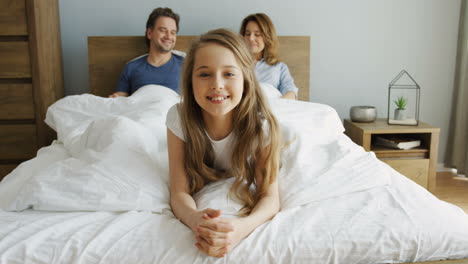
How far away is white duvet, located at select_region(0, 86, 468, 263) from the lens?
94 cm

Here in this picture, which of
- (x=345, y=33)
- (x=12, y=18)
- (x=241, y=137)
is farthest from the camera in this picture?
(x=345, y=33)

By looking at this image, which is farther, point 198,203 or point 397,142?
point 397,142

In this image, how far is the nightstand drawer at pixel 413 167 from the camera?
241 cm

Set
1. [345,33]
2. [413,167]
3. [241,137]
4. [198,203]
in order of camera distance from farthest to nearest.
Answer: [345,33], [413,167], [241,137], [198,203]

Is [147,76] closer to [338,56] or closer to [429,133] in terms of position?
[338,56]

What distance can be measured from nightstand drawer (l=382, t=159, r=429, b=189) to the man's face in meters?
1.51

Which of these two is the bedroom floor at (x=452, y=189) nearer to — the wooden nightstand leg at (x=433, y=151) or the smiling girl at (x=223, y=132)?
the wooden nightstand leg at (x=433, y=151)

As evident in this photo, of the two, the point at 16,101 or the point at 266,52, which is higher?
the point at 266,52

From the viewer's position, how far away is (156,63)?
8.42ft

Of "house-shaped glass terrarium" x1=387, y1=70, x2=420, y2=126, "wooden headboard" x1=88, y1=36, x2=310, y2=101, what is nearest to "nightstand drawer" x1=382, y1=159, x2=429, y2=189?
"house-shaped glass terrarium" x1=387, y1=70, x2=420, y2=126

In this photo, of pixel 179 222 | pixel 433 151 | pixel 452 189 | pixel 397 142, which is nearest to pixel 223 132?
pixel 179 222

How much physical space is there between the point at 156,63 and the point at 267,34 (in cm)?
73

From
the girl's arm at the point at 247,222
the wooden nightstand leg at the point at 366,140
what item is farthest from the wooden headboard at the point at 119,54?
the girl's arm at the point at 247,222

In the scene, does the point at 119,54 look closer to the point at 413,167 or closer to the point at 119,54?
the point at 119,54
